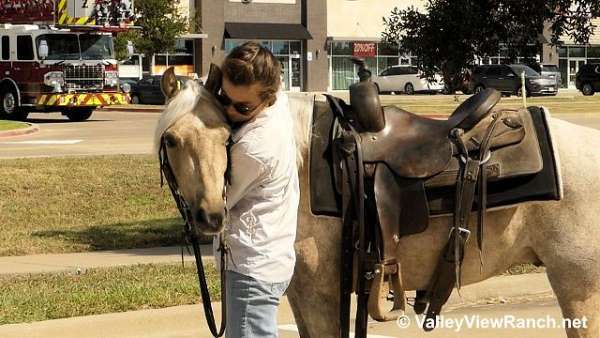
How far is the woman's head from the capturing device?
13.0ft

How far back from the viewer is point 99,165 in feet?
51.4

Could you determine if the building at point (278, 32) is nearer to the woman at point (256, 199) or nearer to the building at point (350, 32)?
the building at point (350, 32)

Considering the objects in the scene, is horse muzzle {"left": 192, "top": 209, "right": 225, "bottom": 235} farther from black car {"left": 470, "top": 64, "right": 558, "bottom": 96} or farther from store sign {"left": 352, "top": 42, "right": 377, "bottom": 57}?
store sign {"left": 352, "top": 42, "right": 377, "bottom": 57}

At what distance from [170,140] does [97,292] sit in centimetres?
461

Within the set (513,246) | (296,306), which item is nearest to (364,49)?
(513,246)

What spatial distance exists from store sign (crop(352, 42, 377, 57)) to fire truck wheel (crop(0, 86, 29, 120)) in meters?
38.2

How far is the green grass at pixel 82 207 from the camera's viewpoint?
11703 millimetres

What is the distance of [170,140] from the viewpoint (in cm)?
396

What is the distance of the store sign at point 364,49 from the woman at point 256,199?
212ft

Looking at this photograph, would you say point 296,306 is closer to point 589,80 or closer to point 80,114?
point 80,114

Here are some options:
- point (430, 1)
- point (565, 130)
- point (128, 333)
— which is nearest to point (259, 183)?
point (565, 130)

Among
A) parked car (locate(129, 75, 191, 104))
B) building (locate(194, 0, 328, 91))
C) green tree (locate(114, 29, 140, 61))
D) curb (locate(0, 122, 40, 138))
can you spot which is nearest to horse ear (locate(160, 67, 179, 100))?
curb (locate(0, 122, 40, 138))

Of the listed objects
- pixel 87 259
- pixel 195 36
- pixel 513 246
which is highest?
pixel 195 36

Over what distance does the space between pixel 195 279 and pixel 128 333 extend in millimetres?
1479
